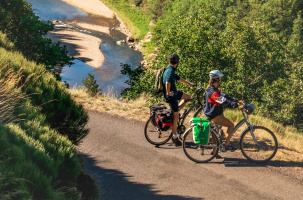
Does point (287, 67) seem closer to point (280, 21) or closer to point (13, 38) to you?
point (280, 21)

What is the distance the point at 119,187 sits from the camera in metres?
6.57

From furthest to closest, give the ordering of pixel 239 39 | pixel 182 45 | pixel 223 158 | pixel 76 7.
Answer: pixel 76 7
pixel 239 39
pixel 182 45
pixel 223 158

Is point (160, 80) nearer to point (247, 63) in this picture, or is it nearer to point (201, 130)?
point (201, 130)

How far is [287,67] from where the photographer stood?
28.0 m

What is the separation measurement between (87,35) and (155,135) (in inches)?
2260

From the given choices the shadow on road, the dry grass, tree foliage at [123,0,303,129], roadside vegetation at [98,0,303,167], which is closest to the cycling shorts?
the shadow on road

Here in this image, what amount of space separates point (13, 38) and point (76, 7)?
75267 mm

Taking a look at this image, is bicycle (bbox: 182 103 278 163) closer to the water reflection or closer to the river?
the river

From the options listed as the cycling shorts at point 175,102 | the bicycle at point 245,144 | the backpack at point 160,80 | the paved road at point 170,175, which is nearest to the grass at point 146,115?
the bicycle at point 245,144

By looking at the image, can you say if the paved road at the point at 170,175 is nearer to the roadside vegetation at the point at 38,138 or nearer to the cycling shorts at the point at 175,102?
the roadside vegetation at the point at 38,138

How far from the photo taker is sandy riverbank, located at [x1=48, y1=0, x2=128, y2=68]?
51.5 m

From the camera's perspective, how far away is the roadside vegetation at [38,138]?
13.6ft

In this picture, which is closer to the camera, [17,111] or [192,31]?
[17,111]

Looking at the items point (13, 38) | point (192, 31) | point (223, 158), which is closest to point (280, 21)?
point (192, 31)
